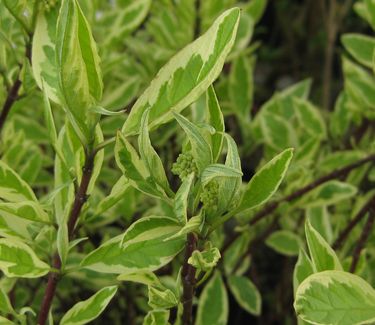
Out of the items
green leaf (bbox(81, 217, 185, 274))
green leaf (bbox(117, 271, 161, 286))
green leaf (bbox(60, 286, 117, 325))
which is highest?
green leaf (bbox(81, 217, 185, 274))

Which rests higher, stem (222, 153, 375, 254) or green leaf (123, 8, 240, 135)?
green leaf (123, 8, 240, 135)

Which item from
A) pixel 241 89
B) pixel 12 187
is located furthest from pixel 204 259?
pixel 241 89

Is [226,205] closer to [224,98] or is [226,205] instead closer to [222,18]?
[222,18]

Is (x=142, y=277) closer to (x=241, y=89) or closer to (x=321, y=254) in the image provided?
(x=321, y=254)

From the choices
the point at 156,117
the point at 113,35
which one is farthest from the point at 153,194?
the point at 113,35

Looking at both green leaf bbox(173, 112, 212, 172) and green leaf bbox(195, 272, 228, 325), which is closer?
green leaf bbox(173, 112, 212, 172)

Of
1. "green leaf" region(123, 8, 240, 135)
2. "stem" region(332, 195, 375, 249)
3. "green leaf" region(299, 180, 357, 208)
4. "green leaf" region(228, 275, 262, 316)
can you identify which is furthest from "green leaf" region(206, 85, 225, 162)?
"green leaf" region(228, 275, 262, 316)

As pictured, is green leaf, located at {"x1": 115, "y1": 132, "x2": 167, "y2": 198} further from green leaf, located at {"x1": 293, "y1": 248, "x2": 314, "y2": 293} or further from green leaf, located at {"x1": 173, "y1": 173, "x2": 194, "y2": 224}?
green leaf, located at {"x1": 293, "y1": 248, "x2": 314, "y2": 293}
